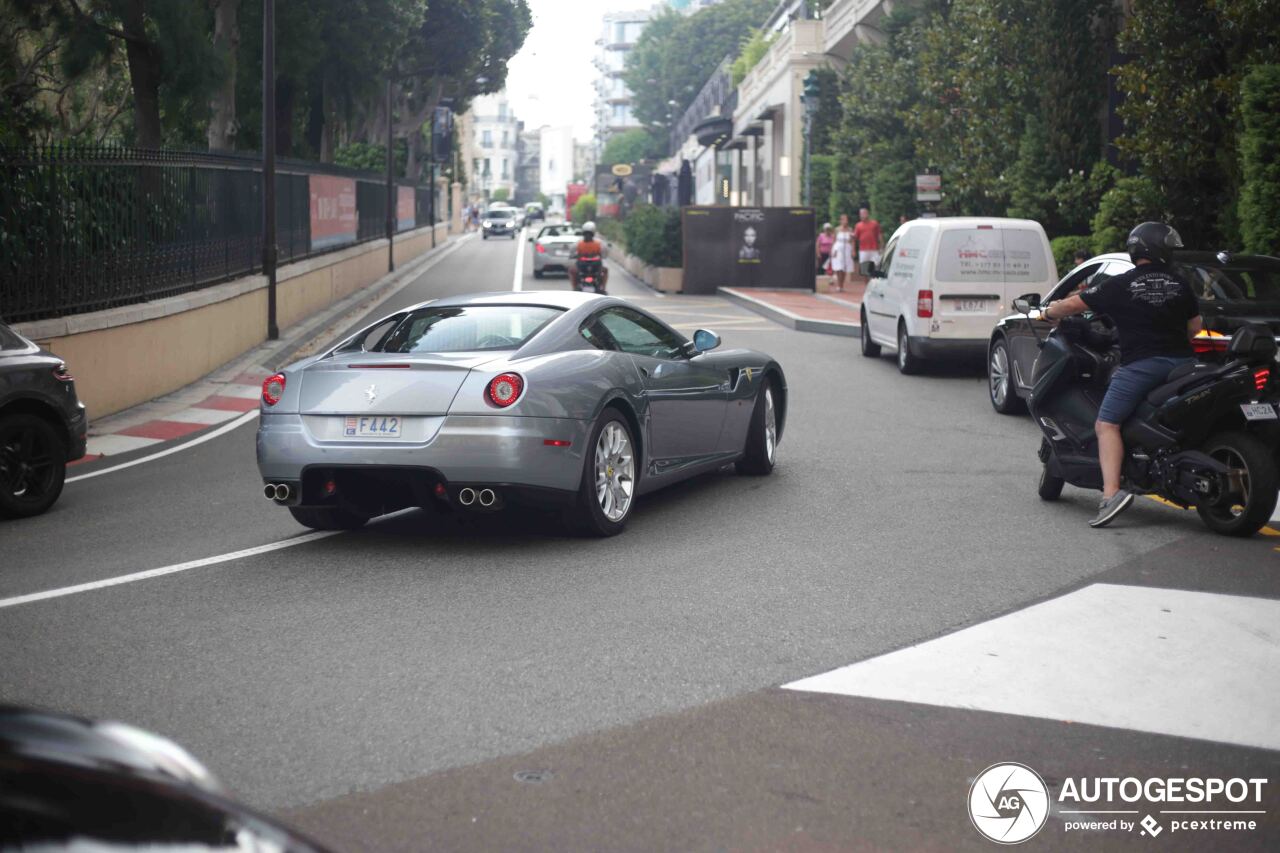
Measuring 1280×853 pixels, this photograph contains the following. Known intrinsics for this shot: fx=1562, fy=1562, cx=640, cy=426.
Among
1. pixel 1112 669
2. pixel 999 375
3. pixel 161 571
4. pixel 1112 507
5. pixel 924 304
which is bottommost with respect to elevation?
pixel 161 571

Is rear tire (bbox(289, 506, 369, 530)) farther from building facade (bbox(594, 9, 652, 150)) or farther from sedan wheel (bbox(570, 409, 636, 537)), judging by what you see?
building facade (bbox(594, 9, 652, 150))

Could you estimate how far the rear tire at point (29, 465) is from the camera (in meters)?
9.98

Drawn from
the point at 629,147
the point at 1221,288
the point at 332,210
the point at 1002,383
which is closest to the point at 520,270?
the point at 332,210

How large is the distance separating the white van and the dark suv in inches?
414

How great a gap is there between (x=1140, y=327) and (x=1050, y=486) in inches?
58.5

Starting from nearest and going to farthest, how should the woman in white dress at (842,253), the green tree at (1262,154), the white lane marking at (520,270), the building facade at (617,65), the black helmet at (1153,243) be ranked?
the black helmet at (1153,243) → the green tree at (1262,154) → the woman in white dress at (842,253) → the white lane marking at (520,270) → the building facade at (617,65)

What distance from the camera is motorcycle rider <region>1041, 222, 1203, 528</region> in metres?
8.60

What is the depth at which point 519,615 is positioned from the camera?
267 inches

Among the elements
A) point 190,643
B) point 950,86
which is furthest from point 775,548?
point 950,86

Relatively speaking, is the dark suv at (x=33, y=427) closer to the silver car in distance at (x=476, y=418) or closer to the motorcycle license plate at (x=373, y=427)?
the silver car in distance at (x=476, y=418)

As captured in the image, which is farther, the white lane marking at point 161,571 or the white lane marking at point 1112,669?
the white lane marking at point 161,571

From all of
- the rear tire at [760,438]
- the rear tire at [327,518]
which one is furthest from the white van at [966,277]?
the rear tire at [327,518]

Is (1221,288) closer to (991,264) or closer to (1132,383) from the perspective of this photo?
(1132,383)

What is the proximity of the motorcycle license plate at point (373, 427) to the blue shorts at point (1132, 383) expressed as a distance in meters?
3.95
